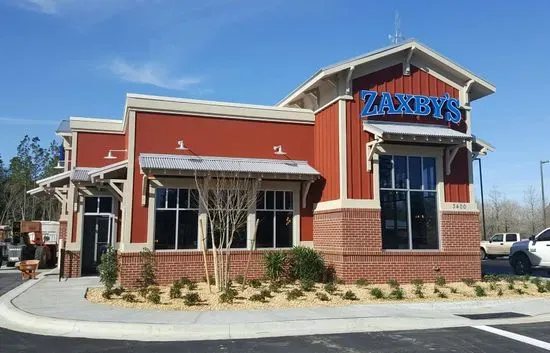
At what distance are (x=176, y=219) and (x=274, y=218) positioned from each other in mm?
3252

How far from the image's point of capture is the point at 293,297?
13.0 meters

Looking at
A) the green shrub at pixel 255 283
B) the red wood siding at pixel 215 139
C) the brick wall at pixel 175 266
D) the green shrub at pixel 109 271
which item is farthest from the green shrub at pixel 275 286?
the green shrub at pixel 109 271

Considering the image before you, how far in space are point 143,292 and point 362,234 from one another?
6638mm

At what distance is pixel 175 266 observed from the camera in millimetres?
15984

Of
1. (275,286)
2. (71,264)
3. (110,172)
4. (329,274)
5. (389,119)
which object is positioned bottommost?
(275,286)

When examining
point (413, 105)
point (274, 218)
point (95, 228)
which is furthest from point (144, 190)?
point (413, 105)

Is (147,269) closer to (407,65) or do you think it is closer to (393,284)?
(393,284)

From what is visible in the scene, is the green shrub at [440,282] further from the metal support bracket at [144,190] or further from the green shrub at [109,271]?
the green shrub at [109,271]

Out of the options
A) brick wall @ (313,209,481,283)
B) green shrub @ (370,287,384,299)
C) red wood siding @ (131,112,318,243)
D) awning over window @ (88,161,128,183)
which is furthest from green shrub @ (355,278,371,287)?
awning over window @ (88,161,128,183)

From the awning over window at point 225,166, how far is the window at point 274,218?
1.01m

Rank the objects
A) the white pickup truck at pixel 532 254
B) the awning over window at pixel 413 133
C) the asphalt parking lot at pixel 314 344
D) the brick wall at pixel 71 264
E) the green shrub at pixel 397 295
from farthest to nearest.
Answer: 1. the white pickup truck at pixel 532 254
2. the brick wall at pixel 71 264
3. the awning over window at pixel 413 133
4. the green shrub at pixel 397 295
5. the asphalt parking lot at pixel 314 344

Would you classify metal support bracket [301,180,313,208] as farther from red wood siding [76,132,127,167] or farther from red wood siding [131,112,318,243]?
red wood siding [76,132,127,167]

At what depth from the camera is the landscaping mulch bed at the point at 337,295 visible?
40.2ft

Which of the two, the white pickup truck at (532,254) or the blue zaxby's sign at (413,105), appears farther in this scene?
the white pickup truck at (532,254)
